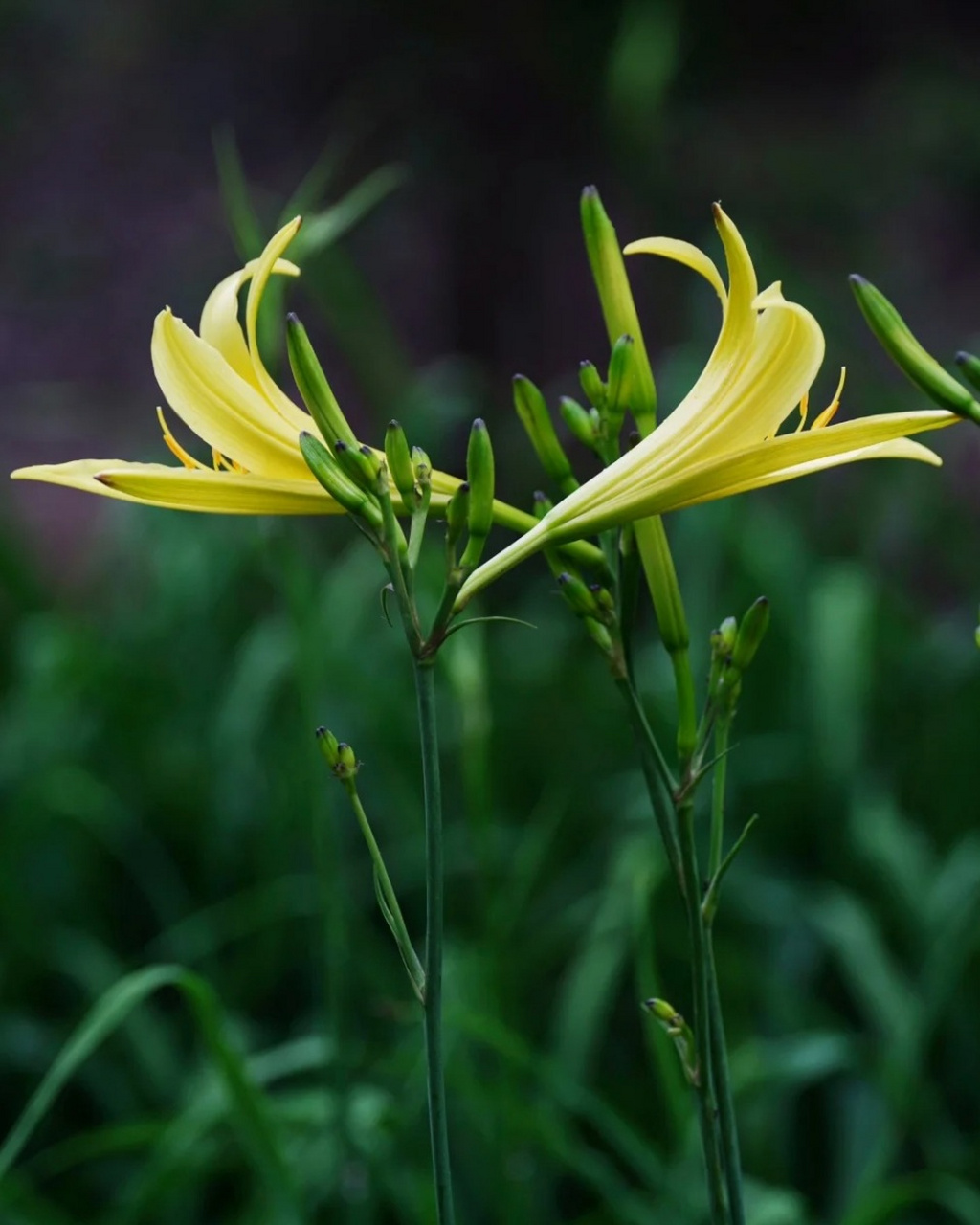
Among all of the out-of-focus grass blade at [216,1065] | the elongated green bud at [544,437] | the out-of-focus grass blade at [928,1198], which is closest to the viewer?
the elongated green bud at [544,437]

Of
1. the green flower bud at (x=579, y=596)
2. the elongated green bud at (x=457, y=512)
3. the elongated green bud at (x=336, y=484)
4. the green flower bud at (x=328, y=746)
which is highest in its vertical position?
the elongated green bud at (x=336, y=484)

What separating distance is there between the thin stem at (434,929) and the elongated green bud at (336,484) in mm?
91

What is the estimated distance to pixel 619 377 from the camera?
866 millimetres

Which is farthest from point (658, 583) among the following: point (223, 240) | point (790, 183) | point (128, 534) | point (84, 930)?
point (223, 240)

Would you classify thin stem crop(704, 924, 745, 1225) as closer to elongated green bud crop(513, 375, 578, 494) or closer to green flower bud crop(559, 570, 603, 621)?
green flower bud crop(559, 570, 603, 621)

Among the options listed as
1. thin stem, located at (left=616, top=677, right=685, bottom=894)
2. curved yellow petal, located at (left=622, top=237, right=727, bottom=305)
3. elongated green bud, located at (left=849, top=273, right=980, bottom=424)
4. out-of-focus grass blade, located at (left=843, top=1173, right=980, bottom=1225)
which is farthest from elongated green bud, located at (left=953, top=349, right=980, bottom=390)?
out-of-focus grass blade, located at (left=843, top=1173, right=980, bottom=1225)

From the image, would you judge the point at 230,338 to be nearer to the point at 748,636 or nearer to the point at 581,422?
the point at 581,422

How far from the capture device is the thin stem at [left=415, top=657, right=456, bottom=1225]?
0.69m

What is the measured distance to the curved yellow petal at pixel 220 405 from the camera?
82 cm

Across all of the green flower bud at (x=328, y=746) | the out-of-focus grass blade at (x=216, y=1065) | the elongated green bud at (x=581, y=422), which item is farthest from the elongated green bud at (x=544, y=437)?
the out-of-focus grass blade at (x=216, y=1065)

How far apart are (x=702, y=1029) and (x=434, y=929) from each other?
0.20m

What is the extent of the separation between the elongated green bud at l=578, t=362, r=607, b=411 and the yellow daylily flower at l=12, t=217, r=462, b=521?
0.10 m

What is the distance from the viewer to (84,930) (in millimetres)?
2820

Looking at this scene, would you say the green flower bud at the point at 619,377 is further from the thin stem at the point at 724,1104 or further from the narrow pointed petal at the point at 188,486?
Answer: the thin stem at the point at 724,1104
